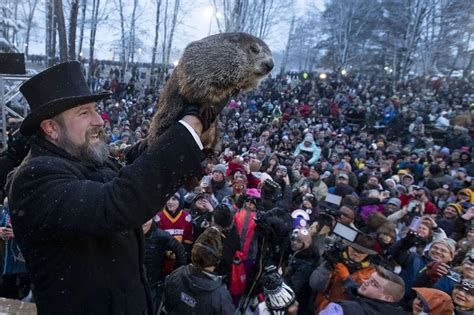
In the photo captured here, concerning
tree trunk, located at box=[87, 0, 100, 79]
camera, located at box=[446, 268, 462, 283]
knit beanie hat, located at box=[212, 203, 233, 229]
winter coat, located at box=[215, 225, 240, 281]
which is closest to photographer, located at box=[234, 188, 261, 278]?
winter coat, located at box=[215, 225, 240, 281]

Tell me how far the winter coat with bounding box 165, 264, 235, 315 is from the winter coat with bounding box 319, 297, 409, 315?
34.1 inches

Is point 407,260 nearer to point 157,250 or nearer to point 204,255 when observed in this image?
point 204,255

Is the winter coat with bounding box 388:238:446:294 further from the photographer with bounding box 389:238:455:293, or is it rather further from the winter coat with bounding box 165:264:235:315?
the winter coat with bounding box 165:264:235:315

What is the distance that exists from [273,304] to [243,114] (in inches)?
636

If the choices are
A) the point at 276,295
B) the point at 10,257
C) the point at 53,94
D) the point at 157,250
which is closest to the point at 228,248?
the point at 157,250

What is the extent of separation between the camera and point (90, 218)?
125 centimetres

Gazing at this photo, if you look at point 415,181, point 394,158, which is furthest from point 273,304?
point 394,158

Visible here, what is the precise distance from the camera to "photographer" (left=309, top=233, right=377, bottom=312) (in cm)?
388

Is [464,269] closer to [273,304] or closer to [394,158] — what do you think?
[273,304]

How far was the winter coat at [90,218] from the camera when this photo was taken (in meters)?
1.23

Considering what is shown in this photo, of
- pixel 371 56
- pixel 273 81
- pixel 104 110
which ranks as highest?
pixel 371 56

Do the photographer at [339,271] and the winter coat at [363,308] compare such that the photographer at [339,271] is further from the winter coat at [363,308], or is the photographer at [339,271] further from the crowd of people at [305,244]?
the winter coat at [363,308]

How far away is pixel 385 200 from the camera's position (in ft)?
25.0

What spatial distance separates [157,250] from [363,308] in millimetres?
2204
